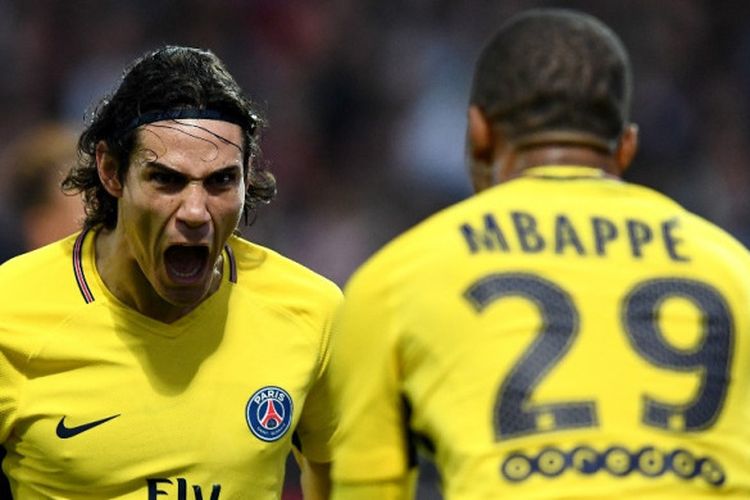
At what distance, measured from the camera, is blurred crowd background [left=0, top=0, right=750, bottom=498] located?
36.3 ft

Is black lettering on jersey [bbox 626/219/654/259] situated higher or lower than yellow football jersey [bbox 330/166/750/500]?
higher

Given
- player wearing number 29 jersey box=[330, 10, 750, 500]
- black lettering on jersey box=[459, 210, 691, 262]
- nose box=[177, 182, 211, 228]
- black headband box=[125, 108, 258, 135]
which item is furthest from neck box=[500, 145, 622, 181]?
black headband box=[125, 108, 258, 135]

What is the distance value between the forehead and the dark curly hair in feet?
0.13

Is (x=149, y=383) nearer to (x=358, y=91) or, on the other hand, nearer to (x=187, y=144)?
(x=187, y=144)

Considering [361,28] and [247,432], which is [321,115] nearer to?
[361,28]

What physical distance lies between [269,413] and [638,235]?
1440mm

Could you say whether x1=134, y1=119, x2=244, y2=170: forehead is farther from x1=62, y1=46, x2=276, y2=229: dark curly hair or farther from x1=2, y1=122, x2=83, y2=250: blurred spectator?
x1=2, y1=122, x2=83, y2=250: blurred spectator

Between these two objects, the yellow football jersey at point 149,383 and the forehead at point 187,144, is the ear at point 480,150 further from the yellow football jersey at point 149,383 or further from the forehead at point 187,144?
the yellow football jersey at point 149,383

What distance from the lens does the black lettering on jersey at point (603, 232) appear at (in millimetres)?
3441

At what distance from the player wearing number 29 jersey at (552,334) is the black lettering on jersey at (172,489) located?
3.27ft

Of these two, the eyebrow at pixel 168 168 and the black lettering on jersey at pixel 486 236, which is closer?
the black lettering on jersey at pixel 486 236

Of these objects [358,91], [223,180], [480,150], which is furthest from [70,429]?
[358,91]

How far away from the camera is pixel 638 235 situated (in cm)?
347

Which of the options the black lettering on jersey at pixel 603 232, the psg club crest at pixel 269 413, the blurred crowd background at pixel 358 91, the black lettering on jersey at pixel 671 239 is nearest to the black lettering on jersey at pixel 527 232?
the black lettering on jersey at pixel 603 232
